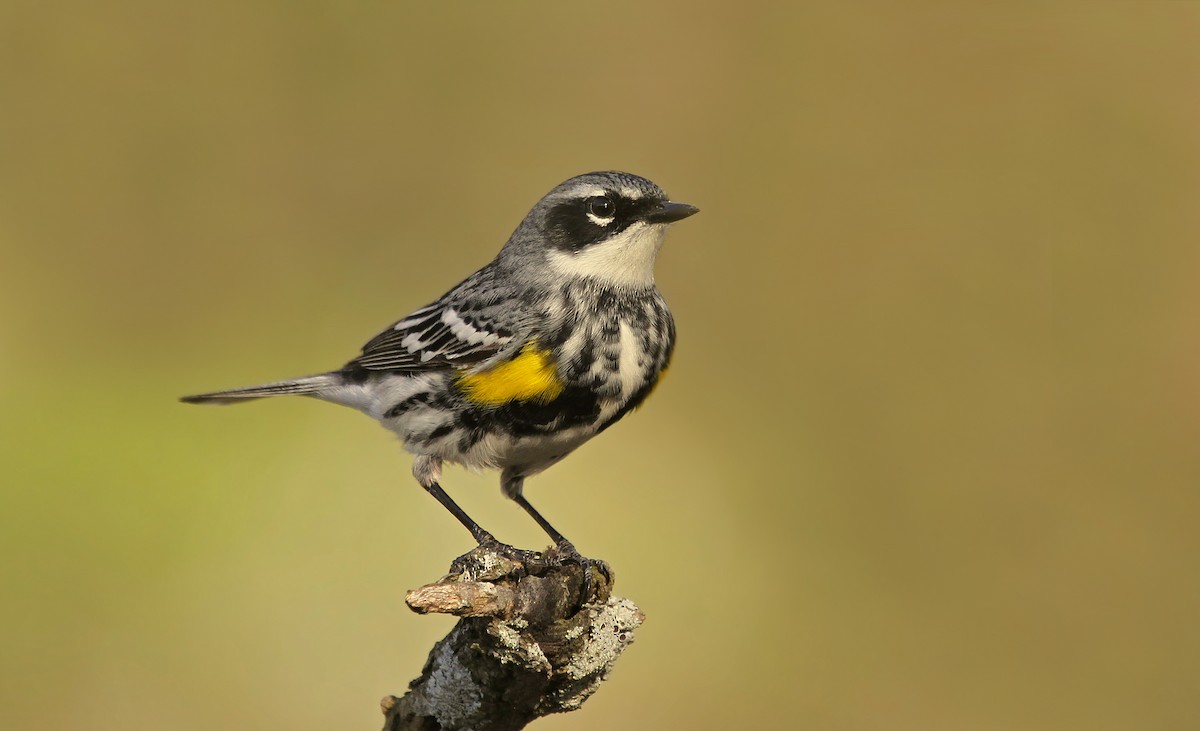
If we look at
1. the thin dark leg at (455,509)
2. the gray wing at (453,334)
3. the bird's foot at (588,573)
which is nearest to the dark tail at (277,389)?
the gray wing at (453,334)

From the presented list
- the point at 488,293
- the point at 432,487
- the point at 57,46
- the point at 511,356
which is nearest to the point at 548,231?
the point at 488,293

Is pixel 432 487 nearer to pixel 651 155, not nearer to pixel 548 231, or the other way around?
pixel 548 231

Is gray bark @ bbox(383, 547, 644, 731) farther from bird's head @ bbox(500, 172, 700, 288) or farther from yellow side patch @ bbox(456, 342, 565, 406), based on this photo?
bird's head @ bbox(500, 172, 700, 288)

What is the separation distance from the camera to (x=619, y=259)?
436cm

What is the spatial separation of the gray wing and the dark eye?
1.45ft

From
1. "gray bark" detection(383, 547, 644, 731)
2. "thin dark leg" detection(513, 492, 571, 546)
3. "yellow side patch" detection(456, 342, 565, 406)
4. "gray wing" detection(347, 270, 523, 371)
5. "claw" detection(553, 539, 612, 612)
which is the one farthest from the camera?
"thin dark leg" detection(513, 492, 571, 546)

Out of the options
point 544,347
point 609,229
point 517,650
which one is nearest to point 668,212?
point 609,229

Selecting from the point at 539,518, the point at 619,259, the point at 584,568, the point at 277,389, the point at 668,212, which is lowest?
the point at 539,518

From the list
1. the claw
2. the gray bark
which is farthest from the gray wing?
the gray bark

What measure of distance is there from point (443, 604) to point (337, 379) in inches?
86.8

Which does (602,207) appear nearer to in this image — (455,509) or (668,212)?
(668,212)

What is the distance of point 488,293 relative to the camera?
4.55 metres

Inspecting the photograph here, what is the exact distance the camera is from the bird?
4105 mm

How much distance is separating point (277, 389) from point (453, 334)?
1121mm
